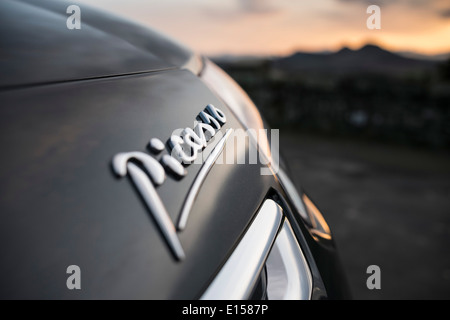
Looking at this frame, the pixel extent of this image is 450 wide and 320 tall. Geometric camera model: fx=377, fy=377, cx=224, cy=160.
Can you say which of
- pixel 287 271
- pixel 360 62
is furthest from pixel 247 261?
pixel 360 62

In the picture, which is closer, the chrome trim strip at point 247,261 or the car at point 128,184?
the car at point 128,184

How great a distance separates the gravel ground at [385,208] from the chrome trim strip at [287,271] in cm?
127

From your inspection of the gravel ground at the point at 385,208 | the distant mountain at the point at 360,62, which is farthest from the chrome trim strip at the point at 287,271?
the distant mountain at the point at 360,62

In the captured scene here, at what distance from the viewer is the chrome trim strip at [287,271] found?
842 mm

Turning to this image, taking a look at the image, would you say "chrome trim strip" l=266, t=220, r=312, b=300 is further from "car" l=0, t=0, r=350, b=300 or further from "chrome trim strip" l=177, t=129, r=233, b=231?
"chrome trim strip" l=177, t=129, r=233, b=231

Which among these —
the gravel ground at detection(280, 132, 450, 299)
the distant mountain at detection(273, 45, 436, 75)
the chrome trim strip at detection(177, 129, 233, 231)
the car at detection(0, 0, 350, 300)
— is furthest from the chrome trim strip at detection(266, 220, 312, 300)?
the distant mountain at detection(273, 45, 436, 75)

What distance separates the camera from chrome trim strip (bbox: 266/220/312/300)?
33.1 inches

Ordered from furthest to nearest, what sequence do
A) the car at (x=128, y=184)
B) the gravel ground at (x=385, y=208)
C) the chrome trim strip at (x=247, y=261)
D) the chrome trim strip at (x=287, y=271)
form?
1. the gravel ground at (x=385, y=208)
2. the chrome trim strip at (x=287, y=271)
3. the chrome trim strip at (x=247, y=261)
4. the car at (x=128, y=184)

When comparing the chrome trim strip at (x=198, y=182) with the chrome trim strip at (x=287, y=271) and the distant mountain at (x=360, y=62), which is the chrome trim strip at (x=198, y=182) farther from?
the distant mountain at (x=360, y=62)

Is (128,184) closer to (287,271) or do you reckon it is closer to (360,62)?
(287,271)

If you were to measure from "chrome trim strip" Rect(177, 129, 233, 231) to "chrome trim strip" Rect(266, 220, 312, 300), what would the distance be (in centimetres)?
25

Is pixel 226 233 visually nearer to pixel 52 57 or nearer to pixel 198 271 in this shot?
pixel 198 271

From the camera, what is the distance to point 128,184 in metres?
0.66

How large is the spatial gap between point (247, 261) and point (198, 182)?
0.61 feet
